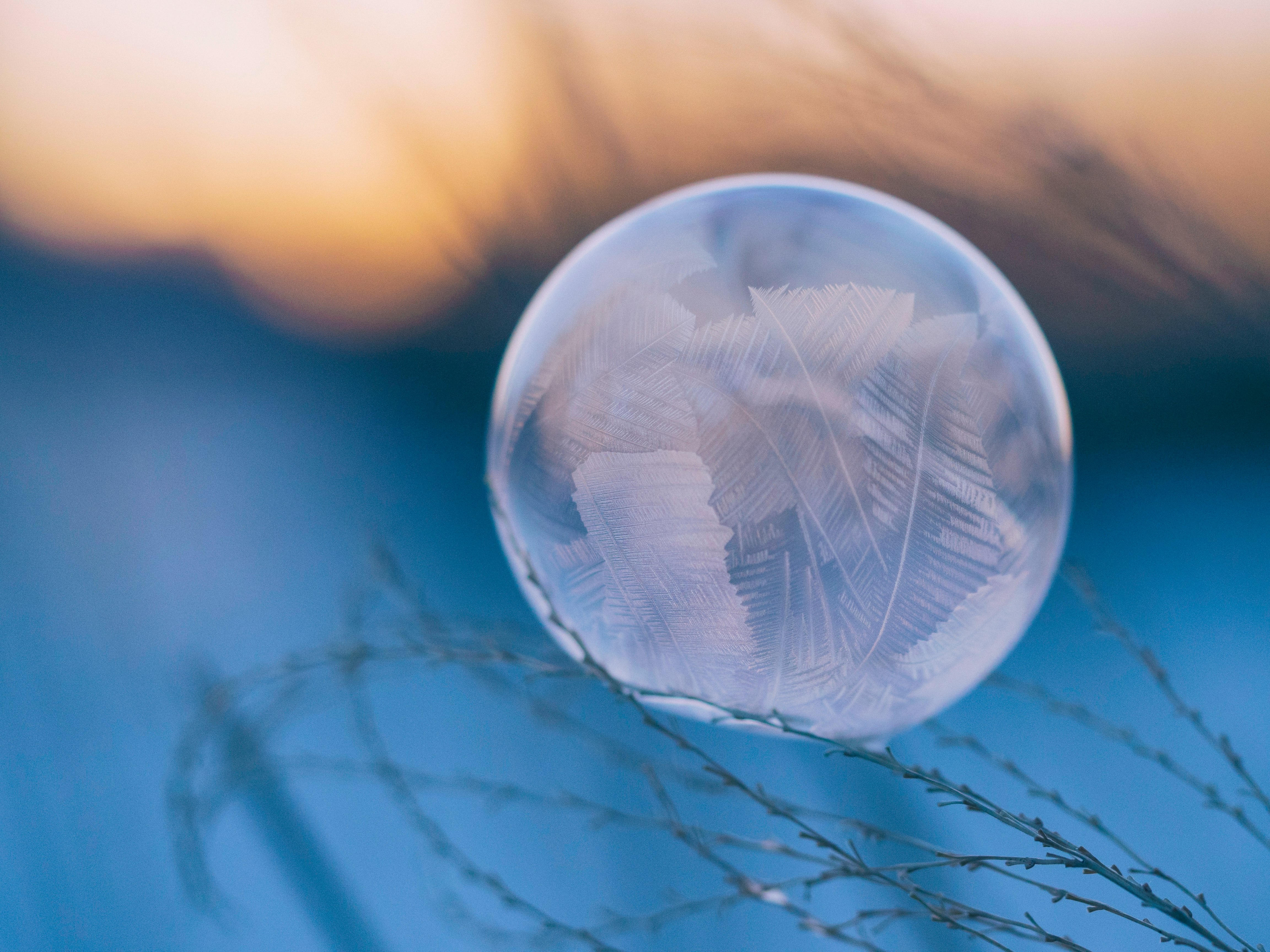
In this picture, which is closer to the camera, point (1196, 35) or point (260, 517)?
point (1196, 35)

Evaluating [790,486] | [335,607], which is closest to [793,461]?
[790,486]

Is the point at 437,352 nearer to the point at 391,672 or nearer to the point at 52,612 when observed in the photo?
the point at 391,672

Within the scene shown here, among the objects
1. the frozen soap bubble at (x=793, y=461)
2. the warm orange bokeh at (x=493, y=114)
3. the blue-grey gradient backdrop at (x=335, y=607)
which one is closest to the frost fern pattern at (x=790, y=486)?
the frozen soap bubble at (x=793, y=461)

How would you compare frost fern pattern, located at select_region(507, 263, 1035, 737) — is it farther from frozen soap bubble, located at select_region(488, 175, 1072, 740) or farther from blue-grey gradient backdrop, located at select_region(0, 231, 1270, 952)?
blue-grey gradient backdrop, located at select_region(0, 231, 1270, 952)

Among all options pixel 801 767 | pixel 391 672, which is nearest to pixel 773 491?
pixel 801 767

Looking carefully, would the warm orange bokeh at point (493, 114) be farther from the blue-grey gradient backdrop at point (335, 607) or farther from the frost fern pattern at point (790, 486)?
the frost fern pattern at point (790, 486)

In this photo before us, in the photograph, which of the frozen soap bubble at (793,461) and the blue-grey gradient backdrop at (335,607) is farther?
the blue-grey gradient backdrop at (335,607)
